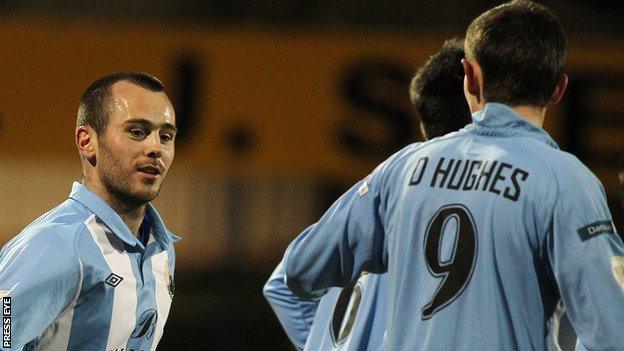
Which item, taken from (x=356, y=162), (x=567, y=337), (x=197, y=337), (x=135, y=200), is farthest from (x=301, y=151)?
(x=567, y=337)

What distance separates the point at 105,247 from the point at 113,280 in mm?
90

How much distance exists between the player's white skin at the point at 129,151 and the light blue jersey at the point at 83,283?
0.06 m

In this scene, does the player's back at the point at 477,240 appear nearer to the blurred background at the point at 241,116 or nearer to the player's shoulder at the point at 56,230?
the player's shoulder at the point at 56,230

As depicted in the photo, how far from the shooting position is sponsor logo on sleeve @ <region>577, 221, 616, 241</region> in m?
2.28

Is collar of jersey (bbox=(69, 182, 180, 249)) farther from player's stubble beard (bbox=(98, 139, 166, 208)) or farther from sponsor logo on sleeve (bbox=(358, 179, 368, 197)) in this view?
sponsor logo on sleeve (bbox=(358, 179, 368, 197))

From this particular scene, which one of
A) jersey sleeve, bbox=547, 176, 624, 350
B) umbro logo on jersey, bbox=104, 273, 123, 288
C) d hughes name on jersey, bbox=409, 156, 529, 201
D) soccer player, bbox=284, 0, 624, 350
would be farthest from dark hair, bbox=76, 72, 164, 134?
jersey sleeve, bbox=547, 176, 624, 350

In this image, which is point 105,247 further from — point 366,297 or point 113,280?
point 366,297

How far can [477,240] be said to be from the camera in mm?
2367

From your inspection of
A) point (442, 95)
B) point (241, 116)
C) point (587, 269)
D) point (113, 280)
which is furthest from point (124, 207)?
point (241, 116)

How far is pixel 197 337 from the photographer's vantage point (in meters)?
8.22

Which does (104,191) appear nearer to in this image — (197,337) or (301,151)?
(197,337)

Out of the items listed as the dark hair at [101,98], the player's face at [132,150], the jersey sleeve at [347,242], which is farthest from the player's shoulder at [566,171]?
the dark hair at [101,98]

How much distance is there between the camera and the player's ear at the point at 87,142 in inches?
121

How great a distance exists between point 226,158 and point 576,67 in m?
2.64
